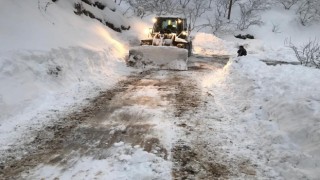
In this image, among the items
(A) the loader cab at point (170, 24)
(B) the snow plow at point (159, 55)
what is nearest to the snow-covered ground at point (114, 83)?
(B) the snow plow at point (159, 55)

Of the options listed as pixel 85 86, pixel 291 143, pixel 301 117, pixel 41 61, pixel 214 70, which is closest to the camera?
pixel 291 143

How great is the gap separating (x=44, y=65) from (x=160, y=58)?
610 centimetres

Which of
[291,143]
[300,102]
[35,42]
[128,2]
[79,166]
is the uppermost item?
[128,2]

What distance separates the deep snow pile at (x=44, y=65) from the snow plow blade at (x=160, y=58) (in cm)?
75

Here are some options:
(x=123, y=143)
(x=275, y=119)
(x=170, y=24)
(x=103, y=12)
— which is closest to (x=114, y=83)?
(x=123, y=143)

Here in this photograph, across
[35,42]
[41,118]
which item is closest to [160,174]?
[41,118]

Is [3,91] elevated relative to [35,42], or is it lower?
lower

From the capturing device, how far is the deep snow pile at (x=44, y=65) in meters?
7.61

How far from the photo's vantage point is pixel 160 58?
49.6 ft

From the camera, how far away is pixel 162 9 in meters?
37.2

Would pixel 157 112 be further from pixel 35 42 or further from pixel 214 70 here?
pixel 214 70

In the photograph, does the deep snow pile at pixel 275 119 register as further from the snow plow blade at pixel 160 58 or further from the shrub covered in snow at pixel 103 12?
the shrub covered in snow at pixel 103 12

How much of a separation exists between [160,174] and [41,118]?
3526 millimetres

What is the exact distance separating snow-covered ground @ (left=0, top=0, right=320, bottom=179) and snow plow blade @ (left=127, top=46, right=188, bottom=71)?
89cm
